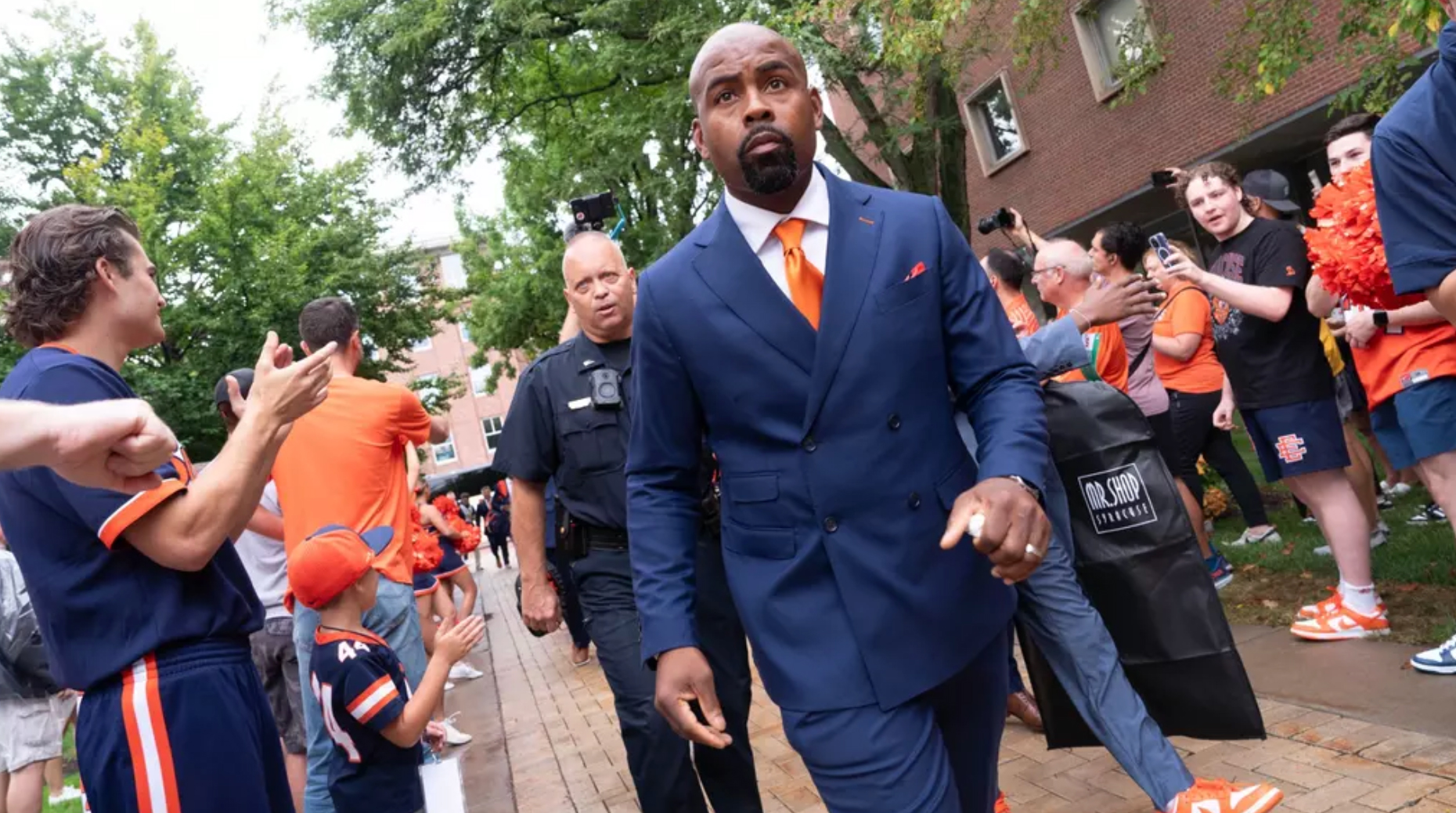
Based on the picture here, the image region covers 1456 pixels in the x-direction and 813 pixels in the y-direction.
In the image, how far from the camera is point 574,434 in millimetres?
4145

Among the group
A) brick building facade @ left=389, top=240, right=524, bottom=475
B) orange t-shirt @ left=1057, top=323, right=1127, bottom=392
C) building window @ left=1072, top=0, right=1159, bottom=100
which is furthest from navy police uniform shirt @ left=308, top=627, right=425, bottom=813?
brick building facade @ left=389, top=240, right=524, bottom=475

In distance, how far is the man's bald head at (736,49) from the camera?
2.39 metres

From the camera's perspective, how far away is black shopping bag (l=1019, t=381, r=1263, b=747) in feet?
11.4

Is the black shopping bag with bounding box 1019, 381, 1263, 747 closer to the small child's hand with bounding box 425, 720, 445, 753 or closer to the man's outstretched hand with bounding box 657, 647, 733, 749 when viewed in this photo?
the man's outstretched hand with bounding box 657, 647, 733, 749

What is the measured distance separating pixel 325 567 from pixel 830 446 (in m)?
2.24

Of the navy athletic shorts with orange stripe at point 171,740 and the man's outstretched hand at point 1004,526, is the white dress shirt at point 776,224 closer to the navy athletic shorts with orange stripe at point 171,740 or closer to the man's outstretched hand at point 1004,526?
the man's outstretched hand at point 1004,526

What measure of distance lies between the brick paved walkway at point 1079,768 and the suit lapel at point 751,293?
8.10 feet

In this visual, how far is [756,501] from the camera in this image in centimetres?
233

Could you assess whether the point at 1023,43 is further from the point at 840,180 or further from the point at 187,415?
the point at 187,415

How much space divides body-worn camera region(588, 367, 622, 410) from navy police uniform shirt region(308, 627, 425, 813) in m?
1.20

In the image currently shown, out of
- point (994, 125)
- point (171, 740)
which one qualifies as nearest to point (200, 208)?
point (994, 125)

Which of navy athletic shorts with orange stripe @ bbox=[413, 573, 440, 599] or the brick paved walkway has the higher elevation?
navy athletic shorts with orange stripe @ bbox=[413, 573, 440, 599]

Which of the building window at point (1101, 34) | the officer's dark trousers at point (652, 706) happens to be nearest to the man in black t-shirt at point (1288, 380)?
the officer's dark trousers at point (652, 706)

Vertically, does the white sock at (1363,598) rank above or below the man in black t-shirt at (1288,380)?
below
